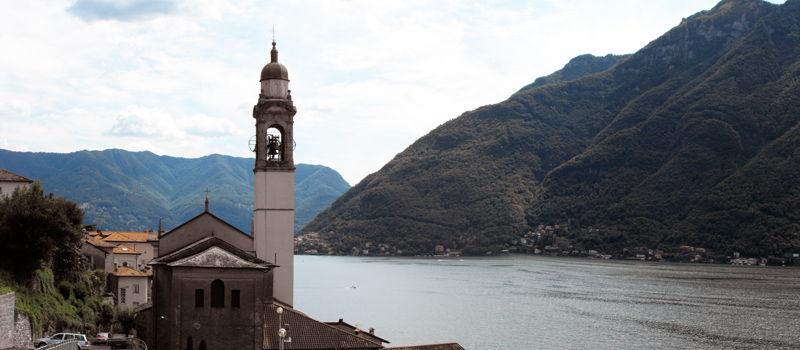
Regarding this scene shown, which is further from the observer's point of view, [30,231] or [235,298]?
[30,231]

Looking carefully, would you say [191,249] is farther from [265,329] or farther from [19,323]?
[19,323]

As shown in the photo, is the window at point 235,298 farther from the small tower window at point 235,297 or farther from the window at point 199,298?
the window at point 199,298

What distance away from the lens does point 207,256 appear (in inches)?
1091

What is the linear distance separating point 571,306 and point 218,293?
74.9 m

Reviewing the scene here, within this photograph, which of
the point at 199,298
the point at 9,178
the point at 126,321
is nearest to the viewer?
the point at 199,298

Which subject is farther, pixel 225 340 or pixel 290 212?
pixel 290 212

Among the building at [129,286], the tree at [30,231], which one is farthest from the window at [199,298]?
the building at [129,286]

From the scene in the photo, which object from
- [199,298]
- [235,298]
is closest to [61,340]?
[199,298]

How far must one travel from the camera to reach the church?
2712cm

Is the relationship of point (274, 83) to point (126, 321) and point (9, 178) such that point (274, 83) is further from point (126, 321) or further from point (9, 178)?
point (9, 178)

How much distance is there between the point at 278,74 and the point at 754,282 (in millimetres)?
112068

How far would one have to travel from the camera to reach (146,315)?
3095 centimetres

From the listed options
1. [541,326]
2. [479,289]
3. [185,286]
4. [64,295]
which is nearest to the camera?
[185,286]

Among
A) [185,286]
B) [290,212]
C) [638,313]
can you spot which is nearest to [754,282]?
[638,313]
